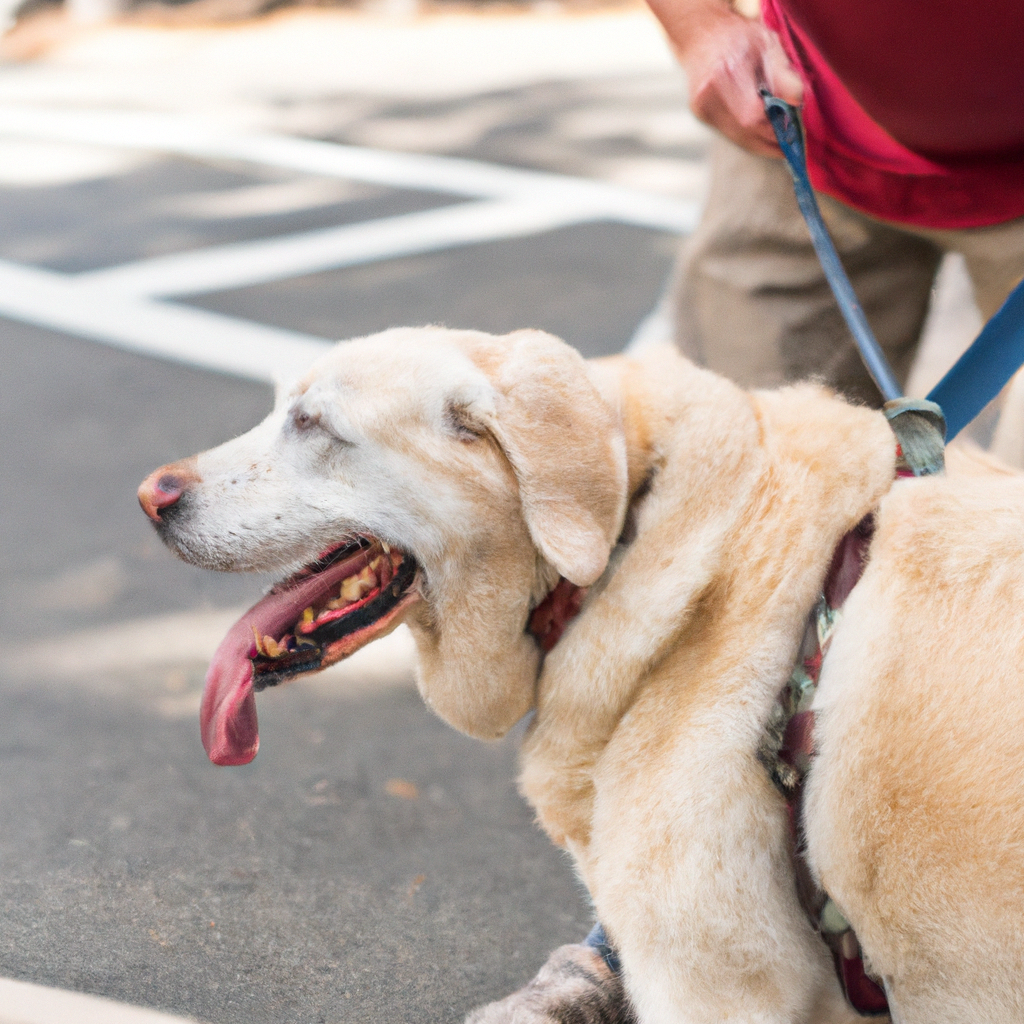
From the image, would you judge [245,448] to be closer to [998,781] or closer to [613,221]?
[998,781]

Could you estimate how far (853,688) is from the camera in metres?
1.76

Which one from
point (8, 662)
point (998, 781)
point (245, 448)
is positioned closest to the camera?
point (998, 781)

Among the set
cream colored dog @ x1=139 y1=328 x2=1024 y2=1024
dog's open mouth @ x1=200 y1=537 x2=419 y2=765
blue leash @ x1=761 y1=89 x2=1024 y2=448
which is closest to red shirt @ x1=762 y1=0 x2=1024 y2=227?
blue leash @ x1=761 y1=89 x2=1024 y2=448

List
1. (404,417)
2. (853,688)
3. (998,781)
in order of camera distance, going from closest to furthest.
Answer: (998,781) → (853,688) → (404,417)

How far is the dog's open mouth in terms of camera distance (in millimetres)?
2143

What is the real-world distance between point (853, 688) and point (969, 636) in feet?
0.62

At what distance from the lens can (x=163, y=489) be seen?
213cm

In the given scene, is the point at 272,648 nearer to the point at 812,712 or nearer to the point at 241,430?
the point at 812,712

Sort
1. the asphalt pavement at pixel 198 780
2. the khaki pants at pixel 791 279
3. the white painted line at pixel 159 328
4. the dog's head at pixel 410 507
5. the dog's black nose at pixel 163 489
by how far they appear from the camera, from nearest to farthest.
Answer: the dog's head at pixel 410 507, the dog's black nose at pixel 163 489, the asphalt pavement at pixel 198 780, the khaki pants at pixel 791 279, the white painted line at pixel 159 328

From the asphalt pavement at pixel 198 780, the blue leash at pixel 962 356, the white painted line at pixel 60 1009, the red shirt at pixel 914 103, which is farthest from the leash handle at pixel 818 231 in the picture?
the white painted line at pixel 60 1009

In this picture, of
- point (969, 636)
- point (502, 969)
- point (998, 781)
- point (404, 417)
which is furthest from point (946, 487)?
point (502, 969)

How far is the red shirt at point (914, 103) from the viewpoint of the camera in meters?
2.28

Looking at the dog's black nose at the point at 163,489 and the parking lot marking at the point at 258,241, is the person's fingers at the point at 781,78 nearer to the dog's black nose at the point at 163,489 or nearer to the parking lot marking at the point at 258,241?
the dog's black nose at the point at 163,489

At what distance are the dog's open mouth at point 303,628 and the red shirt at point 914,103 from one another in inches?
53.3
